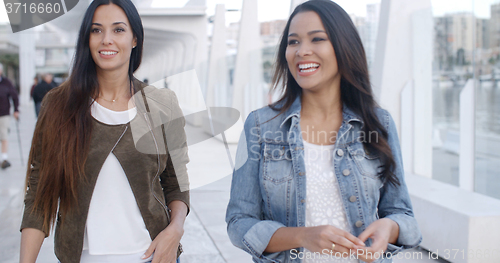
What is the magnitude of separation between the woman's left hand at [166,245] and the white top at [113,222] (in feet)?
0.16

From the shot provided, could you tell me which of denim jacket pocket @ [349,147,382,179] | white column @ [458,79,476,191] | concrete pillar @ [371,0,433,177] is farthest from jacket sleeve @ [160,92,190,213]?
concrete pillar @ [371,0,433,177]

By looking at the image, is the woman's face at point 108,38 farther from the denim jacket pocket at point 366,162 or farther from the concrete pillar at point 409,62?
the concrete pillar at point 409,62

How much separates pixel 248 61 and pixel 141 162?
39.7ft

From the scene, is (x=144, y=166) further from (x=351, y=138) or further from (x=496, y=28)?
(x=496, y=28)

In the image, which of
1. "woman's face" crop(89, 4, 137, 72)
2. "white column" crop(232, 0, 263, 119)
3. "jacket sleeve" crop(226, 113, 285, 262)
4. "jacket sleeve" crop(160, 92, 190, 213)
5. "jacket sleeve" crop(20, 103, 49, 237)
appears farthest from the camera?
"white column" crop(232, 0, 263, 119)

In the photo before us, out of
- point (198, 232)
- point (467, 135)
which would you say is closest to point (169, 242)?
point (198, 232)

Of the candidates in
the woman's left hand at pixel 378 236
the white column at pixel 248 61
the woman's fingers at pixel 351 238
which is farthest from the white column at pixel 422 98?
the white column at pixel 248 61

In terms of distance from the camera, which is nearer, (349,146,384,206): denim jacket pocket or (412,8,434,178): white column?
(349,146,384,206): denim jacket pocket

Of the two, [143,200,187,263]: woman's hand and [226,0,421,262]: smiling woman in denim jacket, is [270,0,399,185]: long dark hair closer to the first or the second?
[226,0,421,262]: smiling woman in denim jacket

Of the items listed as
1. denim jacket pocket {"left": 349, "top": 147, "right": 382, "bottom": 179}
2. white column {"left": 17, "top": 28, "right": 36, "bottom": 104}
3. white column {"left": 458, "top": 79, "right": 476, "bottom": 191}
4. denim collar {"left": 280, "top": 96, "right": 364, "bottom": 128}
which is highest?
white column {"left": 17, "top": 28, "right": 36, "bottom": 104}

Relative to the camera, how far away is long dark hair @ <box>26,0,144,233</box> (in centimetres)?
163

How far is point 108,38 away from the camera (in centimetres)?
172

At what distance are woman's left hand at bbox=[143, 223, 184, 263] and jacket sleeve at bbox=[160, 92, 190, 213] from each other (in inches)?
6.3

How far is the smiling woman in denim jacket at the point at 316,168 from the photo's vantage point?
157 centimetres
